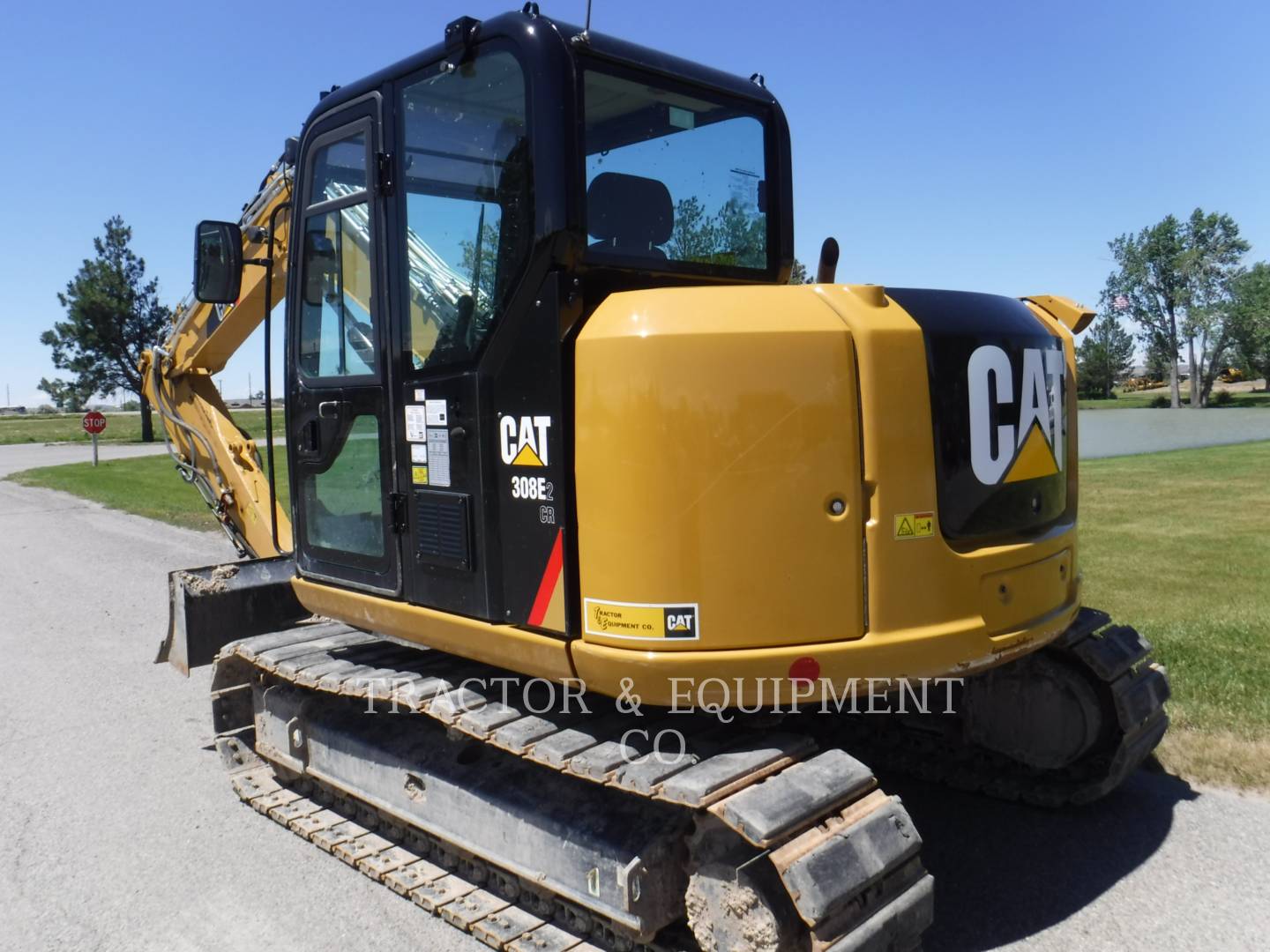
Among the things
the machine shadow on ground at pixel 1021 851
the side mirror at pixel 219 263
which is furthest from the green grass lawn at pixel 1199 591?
the side mirror at pixel 219 263

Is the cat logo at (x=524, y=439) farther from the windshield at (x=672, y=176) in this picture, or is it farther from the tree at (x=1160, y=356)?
the tree at (x=1160, y=356)

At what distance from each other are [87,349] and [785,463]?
43536 millimetres

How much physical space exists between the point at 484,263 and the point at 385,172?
0.68 metres

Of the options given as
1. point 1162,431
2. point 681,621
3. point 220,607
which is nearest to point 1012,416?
point 681,621

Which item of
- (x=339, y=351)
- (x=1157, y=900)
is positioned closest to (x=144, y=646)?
(x=339, y=351)

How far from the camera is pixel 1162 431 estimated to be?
3200cm

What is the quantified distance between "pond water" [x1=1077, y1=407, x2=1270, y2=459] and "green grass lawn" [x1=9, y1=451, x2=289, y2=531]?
725 inches

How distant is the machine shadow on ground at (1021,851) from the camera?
12.2 feet

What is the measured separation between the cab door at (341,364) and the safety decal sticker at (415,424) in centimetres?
15

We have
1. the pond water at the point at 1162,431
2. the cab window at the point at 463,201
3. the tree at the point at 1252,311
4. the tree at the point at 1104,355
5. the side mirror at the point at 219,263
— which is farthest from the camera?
the tree at the point at 1104,355

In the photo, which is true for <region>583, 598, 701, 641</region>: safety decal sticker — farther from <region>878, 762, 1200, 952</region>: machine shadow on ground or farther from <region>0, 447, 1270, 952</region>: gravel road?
<region>878, 762, 1200, 952</region>: machine shadow on ground

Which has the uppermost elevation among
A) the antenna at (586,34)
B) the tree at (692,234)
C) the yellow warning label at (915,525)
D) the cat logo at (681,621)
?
the antenna at (586,34)

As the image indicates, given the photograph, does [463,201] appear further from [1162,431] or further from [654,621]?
[1162,431]

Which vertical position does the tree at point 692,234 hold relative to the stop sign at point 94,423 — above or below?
above
